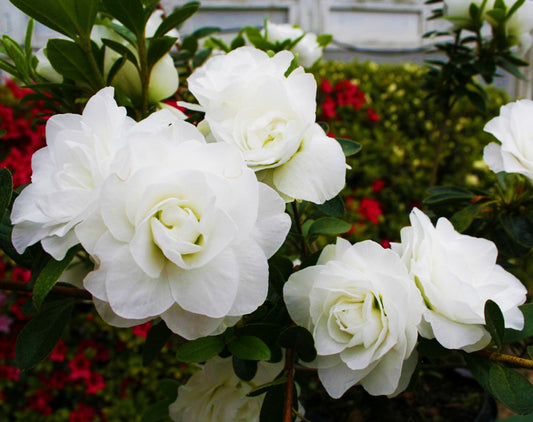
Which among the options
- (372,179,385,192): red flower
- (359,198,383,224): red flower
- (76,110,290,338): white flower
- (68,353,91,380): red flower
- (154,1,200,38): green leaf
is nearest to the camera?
(76,110,290,338): white flower

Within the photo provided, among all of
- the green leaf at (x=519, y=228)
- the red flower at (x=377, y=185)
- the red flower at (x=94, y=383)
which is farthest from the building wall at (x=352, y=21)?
the green leaf at (x=519, y=228)

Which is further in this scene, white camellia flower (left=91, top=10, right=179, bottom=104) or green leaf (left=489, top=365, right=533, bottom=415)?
white camellia flower (left=91, top=10, right=179, bottom=104)

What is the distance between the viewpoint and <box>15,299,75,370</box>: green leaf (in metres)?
0.47

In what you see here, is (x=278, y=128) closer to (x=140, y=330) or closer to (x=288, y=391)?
(x=288, y=391)

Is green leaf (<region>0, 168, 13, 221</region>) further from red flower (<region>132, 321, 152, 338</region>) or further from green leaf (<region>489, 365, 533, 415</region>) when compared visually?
red flower (<region>132, 321, 152, 338</region>)

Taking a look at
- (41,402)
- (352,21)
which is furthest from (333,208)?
(352,21)

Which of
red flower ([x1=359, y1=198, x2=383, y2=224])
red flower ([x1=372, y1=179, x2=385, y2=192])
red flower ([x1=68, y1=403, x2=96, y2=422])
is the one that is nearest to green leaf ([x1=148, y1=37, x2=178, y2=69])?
red flower ([x1=68, y1=403, x2=96, y2=422])

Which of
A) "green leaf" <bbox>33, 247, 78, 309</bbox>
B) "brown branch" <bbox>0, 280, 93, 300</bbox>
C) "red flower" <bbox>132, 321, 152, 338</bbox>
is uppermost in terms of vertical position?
"green leaf" <bbox>33, 247, 78, 309</bbox>

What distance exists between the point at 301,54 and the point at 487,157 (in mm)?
496

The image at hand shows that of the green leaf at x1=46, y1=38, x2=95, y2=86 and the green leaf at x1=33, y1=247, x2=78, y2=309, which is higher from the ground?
the green leaf at x1=46, y1=38, x2=95, y2=86

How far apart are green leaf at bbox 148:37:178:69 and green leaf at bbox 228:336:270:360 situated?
334 millimetres

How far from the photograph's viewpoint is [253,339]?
Answer: 0.43 m

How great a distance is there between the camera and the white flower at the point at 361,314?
1.29 ft

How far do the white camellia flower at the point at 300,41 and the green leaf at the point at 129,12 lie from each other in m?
0.43
